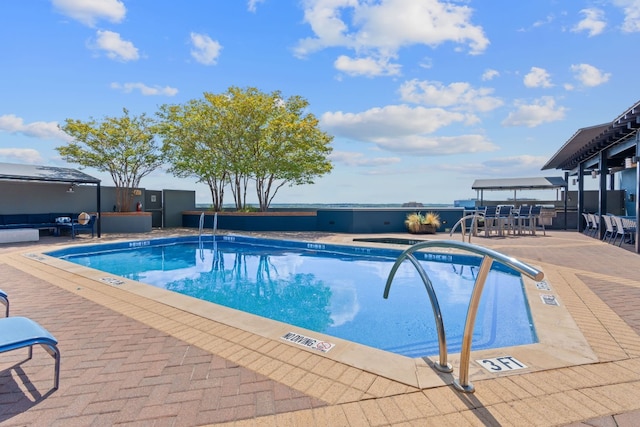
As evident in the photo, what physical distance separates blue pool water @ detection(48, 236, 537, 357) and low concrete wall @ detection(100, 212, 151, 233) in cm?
302

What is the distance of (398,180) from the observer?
22.8 meters

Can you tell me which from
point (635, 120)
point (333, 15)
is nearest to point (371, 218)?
point (333, 15)

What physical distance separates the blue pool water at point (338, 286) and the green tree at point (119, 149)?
4838 mm

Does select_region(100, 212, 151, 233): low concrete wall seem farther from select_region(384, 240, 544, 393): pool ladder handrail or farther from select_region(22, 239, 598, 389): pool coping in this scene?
select_region(384, 240, 544, 393): pool ladder handrail

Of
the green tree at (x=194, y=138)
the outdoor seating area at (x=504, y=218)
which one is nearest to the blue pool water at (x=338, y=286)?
the outdoor seating area at (x=504, y=218)

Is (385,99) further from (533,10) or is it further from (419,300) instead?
(419,300)

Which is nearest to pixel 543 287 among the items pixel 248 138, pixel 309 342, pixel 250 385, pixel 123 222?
pixel 309 342

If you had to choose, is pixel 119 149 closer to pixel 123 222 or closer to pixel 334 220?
pixel 123 222

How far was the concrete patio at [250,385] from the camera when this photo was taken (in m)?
1.81

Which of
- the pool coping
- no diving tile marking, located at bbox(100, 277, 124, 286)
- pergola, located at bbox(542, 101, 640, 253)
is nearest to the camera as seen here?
the pool coping

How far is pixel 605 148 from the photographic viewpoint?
35.6 feet

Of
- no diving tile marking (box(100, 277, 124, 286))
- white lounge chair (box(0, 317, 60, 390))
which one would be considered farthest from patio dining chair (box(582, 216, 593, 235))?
white lounge chair (box(0, 317, 60, 390))

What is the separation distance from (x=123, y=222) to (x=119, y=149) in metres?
2.88

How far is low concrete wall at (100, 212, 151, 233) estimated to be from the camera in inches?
505
